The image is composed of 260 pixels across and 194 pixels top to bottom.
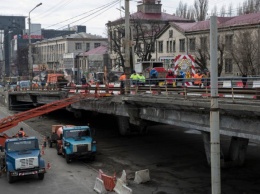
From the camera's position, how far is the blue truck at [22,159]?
21.8 meters

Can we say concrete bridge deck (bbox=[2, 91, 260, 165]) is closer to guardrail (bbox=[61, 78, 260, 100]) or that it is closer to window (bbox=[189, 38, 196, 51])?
guardrail (bbox=[61, 78, 260, 100])

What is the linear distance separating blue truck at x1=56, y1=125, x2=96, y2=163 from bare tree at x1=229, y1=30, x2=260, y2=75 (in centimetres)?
2831

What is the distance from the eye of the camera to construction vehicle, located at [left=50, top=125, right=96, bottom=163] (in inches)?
1046

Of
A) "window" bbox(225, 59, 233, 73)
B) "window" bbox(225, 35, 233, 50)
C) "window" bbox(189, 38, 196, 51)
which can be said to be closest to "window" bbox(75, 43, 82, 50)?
"window" bbox(189, 38, 196, 51)

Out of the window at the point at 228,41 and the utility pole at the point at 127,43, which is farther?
the window at the point at 228,41

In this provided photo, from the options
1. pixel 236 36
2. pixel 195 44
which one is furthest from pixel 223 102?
pixel 195 44

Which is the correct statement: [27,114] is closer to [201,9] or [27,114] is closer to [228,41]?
[228,41]

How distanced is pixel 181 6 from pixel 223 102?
96440 millimetres

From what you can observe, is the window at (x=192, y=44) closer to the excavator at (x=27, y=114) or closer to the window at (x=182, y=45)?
the window at (x=182, y=45)

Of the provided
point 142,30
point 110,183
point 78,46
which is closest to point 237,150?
point 110,183

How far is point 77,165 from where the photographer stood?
26844mm

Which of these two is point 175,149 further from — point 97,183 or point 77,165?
point 97,183

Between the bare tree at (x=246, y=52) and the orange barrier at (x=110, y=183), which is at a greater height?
the bare tree at (x=246, y=52)

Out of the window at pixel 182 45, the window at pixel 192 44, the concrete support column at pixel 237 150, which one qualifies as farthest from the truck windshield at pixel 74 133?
the window at pixel 182 45
